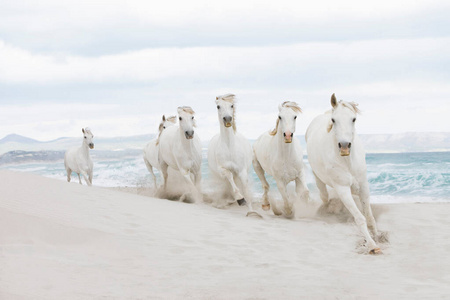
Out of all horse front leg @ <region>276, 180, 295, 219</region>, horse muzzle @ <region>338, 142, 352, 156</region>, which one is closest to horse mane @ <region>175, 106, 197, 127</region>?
horse front leg @ <region>276, 180, 295, 219</region>

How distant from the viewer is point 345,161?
7680 mm

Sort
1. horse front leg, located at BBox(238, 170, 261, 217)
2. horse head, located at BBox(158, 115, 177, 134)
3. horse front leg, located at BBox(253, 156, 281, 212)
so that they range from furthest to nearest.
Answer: horse head, located at BBox(158, 115, 177, 134) → horse front leg, located at BBox(253, 156, 281, 212) → horse front leg, located at BBox(238, 170, 261, 217)

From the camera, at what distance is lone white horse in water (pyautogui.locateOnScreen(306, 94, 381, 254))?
7074 mm

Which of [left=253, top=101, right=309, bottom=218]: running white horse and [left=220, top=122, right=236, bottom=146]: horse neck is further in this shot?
[left=220, top=122, right=236, bottom=146]: horse neck

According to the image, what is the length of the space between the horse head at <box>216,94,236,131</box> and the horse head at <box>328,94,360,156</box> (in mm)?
2899

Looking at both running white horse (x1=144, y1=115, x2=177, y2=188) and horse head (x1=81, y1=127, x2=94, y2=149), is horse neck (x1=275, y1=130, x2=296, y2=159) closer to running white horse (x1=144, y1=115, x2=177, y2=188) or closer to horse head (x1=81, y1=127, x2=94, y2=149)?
running white horse (x1=144, y1=115, x2=177, y2=188)

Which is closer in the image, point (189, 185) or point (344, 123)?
point (344, 123)

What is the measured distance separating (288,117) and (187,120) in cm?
302

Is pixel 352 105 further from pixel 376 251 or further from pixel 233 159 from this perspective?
pixel 233 159

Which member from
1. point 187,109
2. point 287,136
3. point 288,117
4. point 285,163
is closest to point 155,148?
point 187,109

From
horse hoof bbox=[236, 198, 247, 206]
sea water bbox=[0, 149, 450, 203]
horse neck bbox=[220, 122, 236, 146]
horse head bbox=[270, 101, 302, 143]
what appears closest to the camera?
horse head bbox=[270, 101, 302, 143]

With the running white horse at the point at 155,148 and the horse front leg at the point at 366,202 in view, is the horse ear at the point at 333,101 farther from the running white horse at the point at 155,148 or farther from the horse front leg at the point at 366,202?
the running white horse at the point at 155,148

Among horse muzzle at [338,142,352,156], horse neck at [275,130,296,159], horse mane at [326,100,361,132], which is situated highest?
horse mane at [326,100,361,132]

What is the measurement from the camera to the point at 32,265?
17.9 ft
